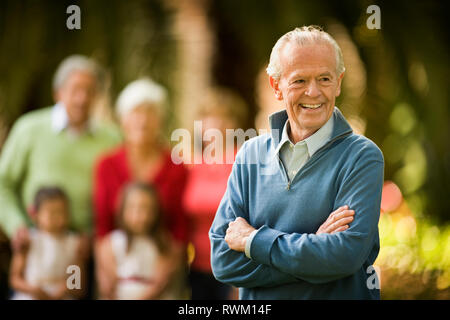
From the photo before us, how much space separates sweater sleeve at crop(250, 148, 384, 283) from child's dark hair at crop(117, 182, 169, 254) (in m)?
1.84

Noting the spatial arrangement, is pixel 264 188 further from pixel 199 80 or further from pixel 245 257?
pixel 199 80

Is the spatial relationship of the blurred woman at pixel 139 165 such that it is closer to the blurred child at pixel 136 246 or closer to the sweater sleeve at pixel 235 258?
the blurred child at pixel 136 246

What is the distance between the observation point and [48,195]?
301cm

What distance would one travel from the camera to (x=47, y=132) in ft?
10.2

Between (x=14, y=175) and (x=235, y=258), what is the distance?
217 cm

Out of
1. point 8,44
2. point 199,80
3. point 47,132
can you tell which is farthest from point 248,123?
point 8,44

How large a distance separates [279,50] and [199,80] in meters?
2.93

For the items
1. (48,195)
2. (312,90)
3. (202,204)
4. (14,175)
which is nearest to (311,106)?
(312,90)

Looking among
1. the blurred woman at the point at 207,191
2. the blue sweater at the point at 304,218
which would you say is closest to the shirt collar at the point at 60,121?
the blurred woman at the point at 207,191

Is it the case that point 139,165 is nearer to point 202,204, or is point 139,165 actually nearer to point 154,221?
point 154,221

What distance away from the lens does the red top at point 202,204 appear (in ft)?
7.28

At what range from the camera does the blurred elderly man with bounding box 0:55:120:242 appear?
3.05 metres
